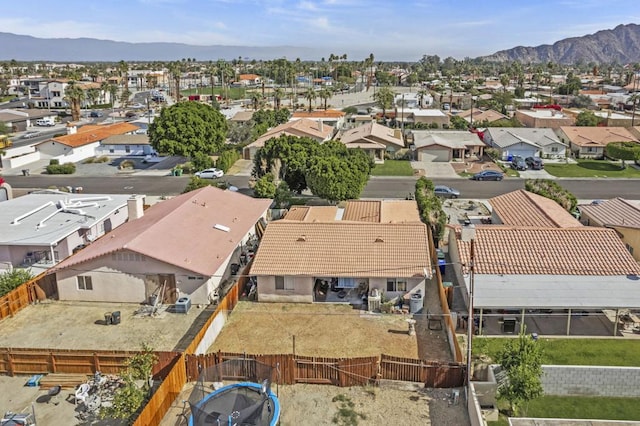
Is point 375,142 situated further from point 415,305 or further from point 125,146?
point 415,305

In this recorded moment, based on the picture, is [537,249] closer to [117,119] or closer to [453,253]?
[453,253]

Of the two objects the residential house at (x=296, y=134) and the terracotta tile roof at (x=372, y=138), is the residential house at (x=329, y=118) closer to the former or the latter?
the residential house at (x=296, y=134)

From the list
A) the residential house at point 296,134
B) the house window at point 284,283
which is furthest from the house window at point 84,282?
the residential house at point 296,134

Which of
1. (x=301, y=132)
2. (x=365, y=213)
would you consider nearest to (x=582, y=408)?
(x=365, y=213)

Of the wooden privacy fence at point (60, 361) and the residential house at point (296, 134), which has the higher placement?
the residential house at point (296, 134)

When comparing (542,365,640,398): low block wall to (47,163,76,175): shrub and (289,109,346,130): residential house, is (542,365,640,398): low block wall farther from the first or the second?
(289,109,346,130): residential house
